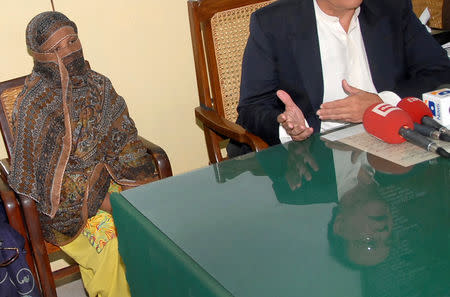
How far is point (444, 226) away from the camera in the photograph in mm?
1293

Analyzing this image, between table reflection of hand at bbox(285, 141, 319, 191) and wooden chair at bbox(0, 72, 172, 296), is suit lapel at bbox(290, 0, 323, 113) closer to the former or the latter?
table reflection of hand at bbox(285, 141, 319, 191)

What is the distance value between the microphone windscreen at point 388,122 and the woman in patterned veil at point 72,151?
1081 millimetres

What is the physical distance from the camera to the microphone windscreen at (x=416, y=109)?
1732mm

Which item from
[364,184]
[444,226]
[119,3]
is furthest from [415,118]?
[119,3]

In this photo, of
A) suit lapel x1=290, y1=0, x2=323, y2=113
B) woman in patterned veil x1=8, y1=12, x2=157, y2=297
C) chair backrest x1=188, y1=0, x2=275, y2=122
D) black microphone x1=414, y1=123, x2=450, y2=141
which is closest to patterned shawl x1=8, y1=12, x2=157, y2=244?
woman in patterned veil x1=8, y1=12, x2=157, y2=297

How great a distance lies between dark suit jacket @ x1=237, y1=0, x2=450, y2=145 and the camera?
2.23m

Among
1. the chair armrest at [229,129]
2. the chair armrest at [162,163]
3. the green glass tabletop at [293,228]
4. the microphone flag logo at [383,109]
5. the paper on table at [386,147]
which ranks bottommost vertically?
the chair armrest at [162,163]

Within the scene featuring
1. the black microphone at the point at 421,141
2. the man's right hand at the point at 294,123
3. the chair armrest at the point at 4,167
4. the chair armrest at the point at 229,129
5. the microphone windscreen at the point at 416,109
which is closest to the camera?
the black microphone at the point at 421,141

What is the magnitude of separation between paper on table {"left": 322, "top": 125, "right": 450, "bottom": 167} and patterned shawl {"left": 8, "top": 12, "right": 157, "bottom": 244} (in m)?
0.97

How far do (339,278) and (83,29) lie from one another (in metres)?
1.94

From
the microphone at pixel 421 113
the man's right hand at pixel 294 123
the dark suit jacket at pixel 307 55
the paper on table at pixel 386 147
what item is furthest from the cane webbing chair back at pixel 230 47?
the microphone at pixel 421 113

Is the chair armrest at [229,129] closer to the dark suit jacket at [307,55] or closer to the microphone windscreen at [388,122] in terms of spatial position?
the dark suit jacket at [307,55]

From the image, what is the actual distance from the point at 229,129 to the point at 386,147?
804 millimetres

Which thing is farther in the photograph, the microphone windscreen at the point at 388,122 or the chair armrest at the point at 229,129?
the chair armrest at the point at 229,129
